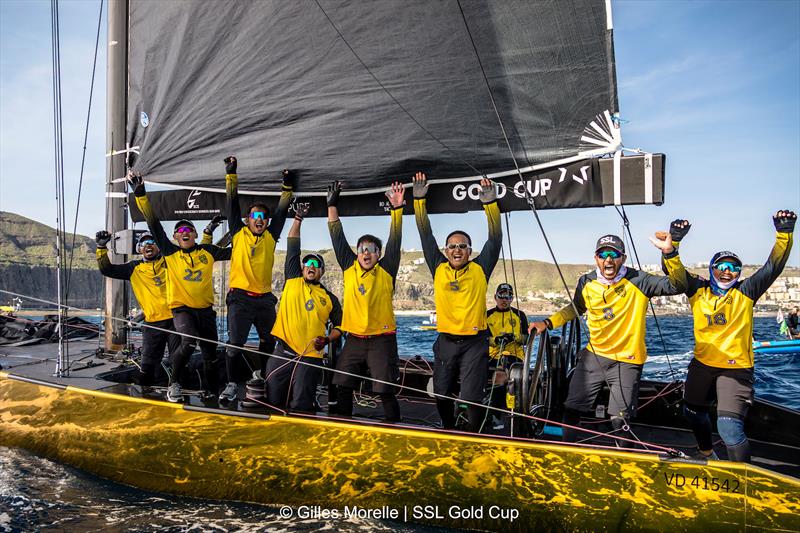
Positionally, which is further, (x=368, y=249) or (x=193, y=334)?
(x=193, y=334)

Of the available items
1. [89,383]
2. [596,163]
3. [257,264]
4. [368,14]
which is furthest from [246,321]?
[596,163]

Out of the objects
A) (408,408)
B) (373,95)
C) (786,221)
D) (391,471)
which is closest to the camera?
(391,471)

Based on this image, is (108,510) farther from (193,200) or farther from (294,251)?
(193,200)

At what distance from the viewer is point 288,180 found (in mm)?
4781

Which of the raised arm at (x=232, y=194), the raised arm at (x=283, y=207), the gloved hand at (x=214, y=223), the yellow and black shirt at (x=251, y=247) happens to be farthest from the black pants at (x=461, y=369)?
the gloved hand at (x=214, y=223)

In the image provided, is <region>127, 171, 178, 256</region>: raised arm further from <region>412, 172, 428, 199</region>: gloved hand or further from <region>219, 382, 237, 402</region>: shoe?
<region>412, 172, 428, 199</region>: gloved hand

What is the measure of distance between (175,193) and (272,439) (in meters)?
2.82

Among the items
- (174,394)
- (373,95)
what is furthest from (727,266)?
(174,394)

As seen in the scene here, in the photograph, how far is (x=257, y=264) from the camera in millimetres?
4688

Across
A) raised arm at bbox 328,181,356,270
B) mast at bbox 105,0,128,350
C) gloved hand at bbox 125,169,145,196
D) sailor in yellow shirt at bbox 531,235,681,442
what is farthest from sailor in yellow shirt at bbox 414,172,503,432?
mast at bbox 105,0,128,350

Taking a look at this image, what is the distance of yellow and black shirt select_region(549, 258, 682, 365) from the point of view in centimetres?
356

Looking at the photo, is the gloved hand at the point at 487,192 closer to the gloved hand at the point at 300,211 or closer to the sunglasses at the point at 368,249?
the sunglasses at the point at 368,249

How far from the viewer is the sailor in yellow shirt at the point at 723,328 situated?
3434 millimetres

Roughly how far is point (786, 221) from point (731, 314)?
66 cm
